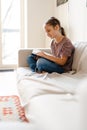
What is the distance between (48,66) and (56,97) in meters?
0.96

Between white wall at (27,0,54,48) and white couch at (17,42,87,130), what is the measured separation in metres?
1.63

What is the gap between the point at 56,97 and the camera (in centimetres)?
101

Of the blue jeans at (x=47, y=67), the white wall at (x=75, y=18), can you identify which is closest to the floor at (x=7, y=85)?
the blue jeans at (x=47, y=67)

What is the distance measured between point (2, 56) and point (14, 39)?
0.43m

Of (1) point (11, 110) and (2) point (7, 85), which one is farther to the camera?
(2) point (7, 85)

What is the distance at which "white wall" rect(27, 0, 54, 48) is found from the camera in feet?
13.2

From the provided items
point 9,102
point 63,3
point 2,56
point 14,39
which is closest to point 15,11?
point 14,39

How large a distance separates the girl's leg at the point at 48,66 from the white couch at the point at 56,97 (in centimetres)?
9

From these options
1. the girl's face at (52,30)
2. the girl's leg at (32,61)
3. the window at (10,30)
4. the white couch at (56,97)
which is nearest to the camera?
the white couch at (56,97)

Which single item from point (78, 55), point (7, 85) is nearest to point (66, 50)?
point (78, 55)

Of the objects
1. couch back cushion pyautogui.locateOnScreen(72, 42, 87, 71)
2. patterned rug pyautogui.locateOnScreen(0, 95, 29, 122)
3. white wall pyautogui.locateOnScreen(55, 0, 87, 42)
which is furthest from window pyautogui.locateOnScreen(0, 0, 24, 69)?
couch back cushion pyautogui.locateOnScreen(72, 42, 87, 71)

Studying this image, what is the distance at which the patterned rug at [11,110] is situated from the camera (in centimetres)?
162

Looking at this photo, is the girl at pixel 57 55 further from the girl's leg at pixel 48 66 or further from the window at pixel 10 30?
the window at pixel 10 30

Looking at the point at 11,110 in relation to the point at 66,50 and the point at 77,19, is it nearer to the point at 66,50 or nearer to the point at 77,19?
the point at 66,50
